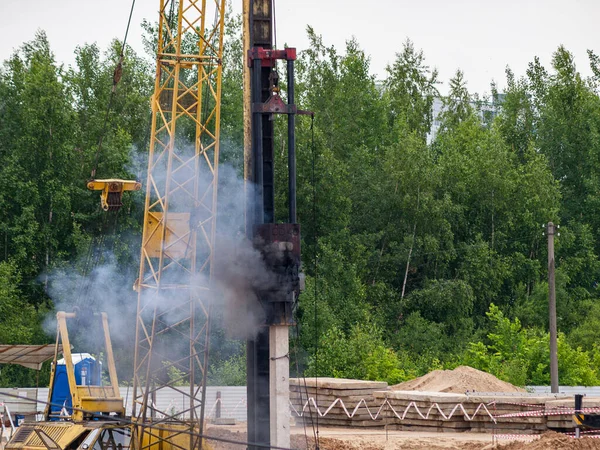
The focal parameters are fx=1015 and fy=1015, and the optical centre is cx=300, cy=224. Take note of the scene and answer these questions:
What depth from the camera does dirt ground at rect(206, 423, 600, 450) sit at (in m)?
22.0

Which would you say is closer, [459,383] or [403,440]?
[403,440]

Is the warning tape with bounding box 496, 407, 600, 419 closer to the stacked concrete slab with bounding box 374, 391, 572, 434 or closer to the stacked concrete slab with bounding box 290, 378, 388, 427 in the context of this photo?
the stacked concrete slab with bounding box 374, 391, 572, 434

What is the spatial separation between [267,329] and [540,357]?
2500 centimetres

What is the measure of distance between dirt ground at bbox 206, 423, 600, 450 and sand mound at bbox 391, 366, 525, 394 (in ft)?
11.7

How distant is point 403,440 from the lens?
25.8 meters

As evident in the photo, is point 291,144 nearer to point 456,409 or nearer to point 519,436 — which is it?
point 519,436

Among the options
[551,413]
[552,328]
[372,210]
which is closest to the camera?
[551,413]

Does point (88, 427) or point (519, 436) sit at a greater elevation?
point (88, 427)

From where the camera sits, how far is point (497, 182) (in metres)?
53.4

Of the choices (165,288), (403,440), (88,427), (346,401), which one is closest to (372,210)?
(346,401)

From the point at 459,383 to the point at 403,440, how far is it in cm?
620

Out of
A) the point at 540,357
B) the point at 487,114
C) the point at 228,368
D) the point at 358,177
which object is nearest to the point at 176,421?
the point at 228,368

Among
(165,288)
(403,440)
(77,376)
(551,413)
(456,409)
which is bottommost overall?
(403,440)

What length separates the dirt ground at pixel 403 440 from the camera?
22.0 metres
